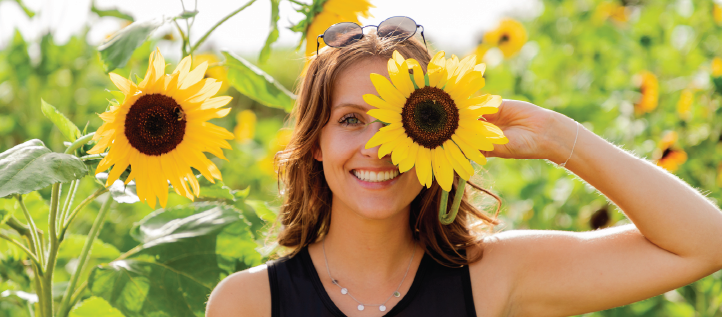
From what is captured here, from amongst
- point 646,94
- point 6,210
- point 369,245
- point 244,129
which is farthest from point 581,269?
point 244,129

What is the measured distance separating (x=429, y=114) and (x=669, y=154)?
2.10m

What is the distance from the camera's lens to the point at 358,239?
1.45 meters

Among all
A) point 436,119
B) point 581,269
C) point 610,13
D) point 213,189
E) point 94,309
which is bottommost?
point 94,309

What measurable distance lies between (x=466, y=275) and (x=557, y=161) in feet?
1.15

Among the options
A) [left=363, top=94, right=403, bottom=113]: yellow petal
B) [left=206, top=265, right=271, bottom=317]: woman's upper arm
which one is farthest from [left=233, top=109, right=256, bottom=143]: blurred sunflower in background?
[left=363, top=94, right=403, bottom=113]: yellow petal

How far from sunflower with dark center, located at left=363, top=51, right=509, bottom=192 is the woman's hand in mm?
265

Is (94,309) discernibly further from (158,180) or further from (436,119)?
(436,119)

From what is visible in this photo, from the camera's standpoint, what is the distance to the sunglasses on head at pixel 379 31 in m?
1.33

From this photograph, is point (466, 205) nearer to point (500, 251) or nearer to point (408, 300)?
point (500, 251)

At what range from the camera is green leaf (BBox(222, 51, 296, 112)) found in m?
1.51

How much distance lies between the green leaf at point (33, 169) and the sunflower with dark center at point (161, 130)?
5 centimetres

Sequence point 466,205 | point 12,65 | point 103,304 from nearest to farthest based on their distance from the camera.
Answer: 1. point 103,304
2. point 466,205
3. point 12,65

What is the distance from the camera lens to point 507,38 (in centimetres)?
418

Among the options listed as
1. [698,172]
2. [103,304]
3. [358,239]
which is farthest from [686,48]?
[103,304]
